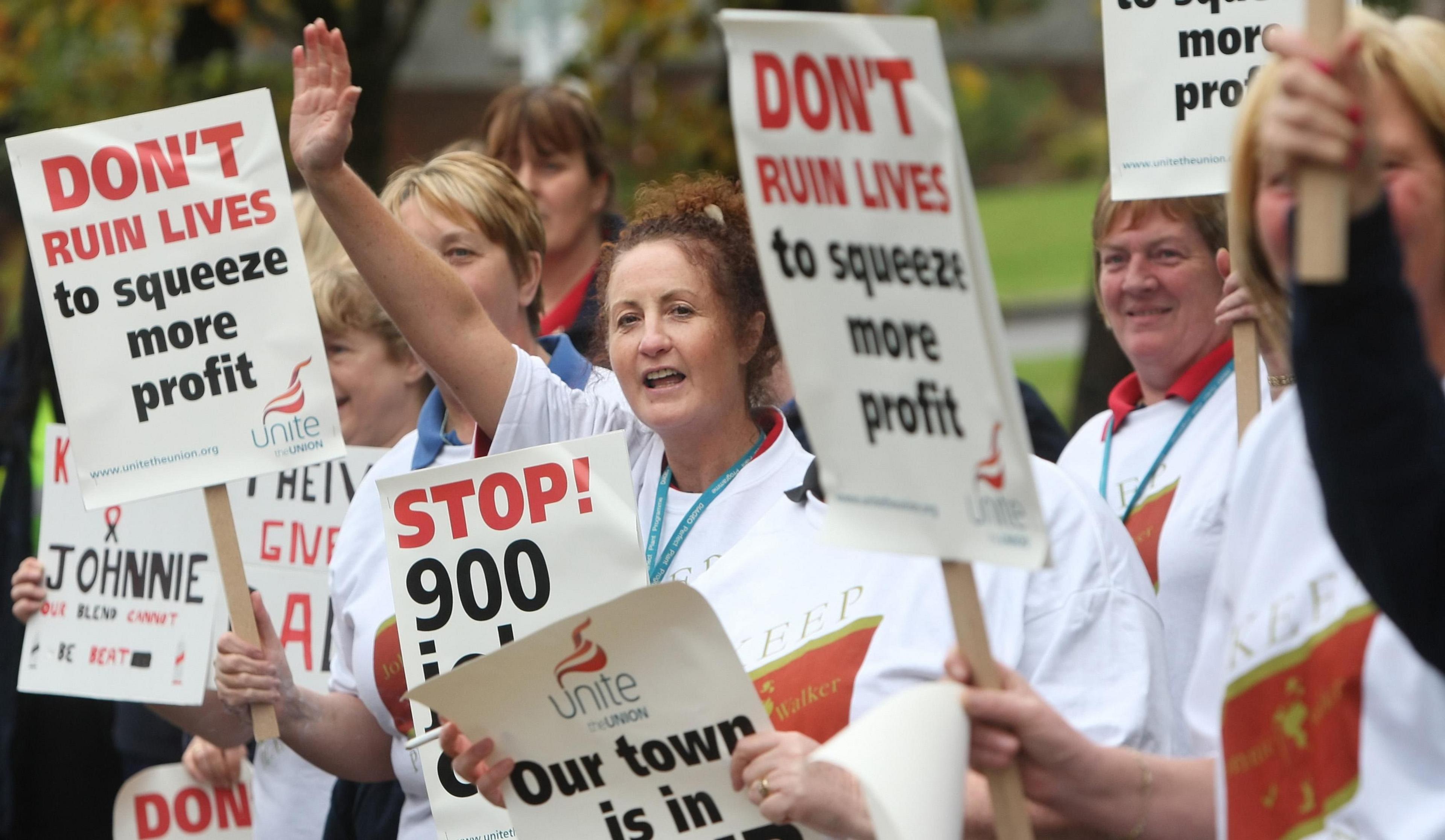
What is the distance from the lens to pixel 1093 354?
7043 millimetres

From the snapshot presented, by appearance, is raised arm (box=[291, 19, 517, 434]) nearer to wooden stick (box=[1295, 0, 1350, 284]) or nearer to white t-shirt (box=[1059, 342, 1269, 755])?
white t-shirt (box=[1059, 342, 1269, 755])

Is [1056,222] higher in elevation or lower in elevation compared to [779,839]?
lower

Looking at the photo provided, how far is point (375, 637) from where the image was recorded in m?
3.89

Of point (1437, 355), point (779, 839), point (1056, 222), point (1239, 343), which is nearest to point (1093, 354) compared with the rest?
point (1239, 343)

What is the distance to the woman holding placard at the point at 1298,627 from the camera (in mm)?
1728

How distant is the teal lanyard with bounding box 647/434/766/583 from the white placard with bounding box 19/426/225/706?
165 cm

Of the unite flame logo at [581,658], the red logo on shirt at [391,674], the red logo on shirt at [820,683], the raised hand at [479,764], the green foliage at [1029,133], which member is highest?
the unite flame logo at [581,658]

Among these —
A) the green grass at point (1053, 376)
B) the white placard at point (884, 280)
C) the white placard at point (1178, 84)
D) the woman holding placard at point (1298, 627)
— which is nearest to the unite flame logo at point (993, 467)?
the white placard at point (884, 280)

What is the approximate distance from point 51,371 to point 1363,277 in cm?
523

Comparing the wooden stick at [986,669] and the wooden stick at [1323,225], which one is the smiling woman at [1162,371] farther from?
the wooden stick at [1323,225]

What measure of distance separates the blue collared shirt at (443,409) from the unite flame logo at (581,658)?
135cm

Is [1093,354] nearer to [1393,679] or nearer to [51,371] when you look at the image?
[51,371]

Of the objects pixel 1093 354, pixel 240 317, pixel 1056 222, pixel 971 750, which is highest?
pixel 240 317

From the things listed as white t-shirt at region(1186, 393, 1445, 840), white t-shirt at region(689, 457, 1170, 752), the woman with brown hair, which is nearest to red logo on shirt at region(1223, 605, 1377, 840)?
white t-shirt at region(1186, 393, 1445, 840)
